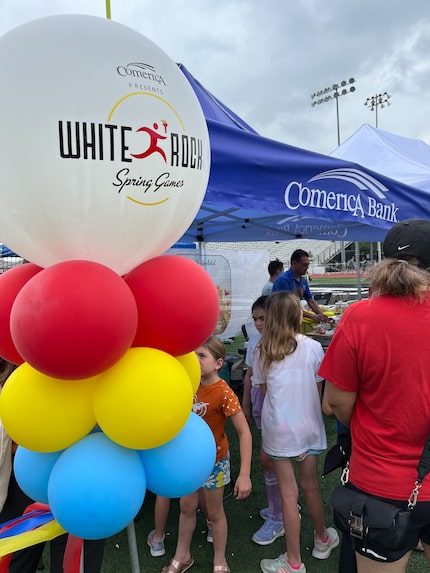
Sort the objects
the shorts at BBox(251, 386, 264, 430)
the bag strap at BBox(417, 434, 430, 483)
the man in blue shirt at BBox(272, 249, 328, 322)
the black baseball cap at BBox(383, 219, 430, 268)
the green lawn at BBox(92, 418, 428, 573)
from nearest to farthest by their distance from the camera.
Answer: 1. the bag strap at BBox(417, 434, 430, 483)
2. the black baseball cap at BBox(383, 219, 430, 268)
3. the green lawn at BBox(92, 418, 428, 573)
4. the shorts at BBox(251, 386, 264, 430)
5. the man in blue shirt at BBox(272, 249, 328, 322)

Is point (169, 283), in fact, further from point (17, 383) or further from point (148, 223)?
point (17, 383)

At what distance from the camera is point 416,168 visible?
470 cm

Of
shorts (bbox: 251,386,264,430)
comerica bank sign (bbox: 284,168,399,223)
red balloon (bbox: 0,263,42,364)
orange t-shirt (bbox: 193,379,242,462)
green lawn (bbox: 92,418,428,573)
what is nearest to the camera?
red balloon (bbox: 0,263,42,364)

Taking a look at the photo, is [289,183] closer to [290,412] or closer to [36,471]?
[290,412]

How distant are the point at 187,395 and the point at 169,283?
305 mm

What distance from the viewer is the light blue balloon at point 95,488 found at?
0.97 meters

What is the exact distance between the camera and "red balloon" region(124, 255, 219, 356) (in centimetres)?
110

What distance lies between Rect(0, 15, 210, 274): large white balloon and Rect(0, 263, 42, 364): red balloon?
0.10 metres

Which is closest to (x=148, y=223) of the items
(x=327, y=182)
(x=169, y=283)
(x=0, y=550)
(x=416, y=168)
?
(x=169, y=283)

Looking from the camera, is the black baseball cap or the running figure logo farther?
the black baseball cap

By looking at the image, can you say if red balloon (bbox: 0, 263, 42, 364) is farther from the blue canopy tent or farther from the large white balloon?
the blue canopy tent

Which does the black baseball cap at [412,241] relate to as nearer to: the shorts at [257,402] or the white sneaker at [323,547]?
the shorts at [257,402]

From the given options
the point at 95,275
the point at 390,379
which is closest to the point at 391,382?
the point at 390,379

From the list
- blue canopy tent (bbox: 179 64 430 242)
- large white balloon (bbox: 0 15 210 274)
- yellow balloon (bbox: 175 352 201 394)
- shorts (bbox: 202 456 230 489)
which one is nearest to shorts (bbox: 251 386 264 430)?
shorts (bbox: 202 456 230 489)
